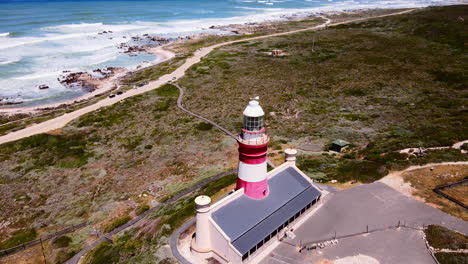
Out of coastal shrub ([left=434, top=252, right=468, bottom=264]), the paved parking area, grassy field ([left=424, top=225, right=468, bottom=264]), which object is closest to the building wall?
the paved parking area

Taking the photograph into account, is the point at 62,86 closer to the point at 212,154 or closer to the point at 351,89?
the point at 212,154

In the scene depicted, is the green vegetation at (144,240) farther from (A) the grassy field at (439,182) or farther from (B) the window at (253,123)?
(A) the grassy field at (439,182)

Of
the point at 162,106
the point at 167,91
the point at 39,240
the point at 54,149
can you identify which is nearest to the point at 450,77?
the point at 162,106

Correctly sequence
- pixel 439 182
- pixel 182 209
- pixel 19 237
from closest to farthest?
pixel 439 182, pixel 182 209, pixel 19 237

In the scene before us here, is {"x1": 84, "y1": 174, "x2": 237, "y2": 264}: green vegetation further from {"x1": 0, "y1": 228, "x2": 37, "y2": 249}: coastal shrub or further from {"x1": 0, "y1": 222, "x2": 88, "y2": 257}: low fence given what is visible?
{"x1": 0, "y1": 228, "x2": 37, "y2": 249}: coastal shrub

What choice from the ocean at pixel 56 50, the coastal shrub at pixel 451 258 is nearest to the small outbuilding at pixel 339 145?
the coastal shrub at pixel 451 258

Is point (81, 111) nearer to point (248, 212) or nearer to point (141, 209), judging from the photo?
point (141, 209)

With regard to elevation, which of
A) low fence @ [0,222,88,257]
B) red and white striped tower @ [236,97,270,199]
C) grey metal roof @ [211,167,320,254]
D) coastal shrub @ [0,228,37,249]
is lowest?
coastal shrub @ [0,228,37,249]
